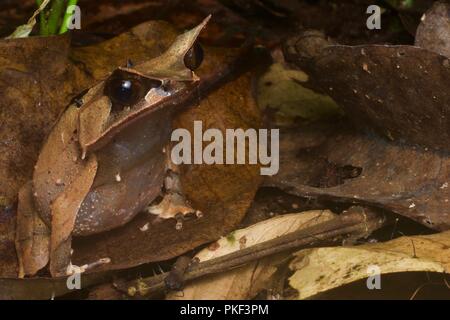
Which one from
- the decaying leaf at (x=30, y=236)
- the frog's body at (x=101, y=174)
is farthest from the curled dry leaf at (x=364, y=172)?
the decaying leaf at (x=30, y=236)

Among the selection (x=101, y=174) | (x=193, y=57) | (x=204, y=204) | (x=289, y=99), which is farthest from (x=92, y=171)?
(x=289, y=99)

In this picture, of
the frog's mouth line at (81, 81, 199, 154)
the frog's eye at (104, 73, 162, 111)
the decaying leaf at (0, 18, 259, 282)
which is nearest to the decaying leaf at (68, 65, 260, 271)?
the decaying leaf at (0, 18, 259, 282)

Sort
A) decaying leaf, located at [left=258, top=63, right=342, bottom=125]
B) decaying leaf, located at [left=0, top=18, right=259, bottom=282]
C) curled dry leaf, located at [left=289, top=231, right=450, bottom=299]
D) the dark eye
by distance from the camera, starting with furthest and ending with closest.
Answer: decaying leaf, located at [left=258, top=63, right=342, bottom=125] → decaying leaf, located at [left=0, top=18, right=259, bottom=282] → the dark eye → curled dry leaf, located at [left=289, top=231, right=450, bottom=299]

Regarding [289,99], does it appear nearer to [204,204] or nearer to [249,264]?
[204,204]

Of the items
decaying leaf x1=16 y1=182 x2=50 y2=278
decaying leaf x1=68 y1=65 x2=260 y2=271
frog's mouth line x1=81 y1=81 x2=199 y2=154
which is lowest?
decaying leaf x1=16 y1=182 x2=50 y2=278

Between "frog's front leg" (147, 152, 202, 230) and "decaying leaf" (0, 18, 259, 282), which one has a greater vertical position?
"decaying leaf" (0, 18, 259, 282)

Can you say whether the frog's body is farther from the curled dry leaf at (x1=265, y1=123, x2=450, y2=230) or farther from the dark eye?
the curled dry leaf at (x1=265, y1=123, x2=450, y2=230)

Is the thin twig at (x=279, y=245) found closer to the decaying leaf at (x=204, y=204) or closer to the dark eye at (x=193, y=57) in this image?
the decaying leaf at (x=204, y=204)
